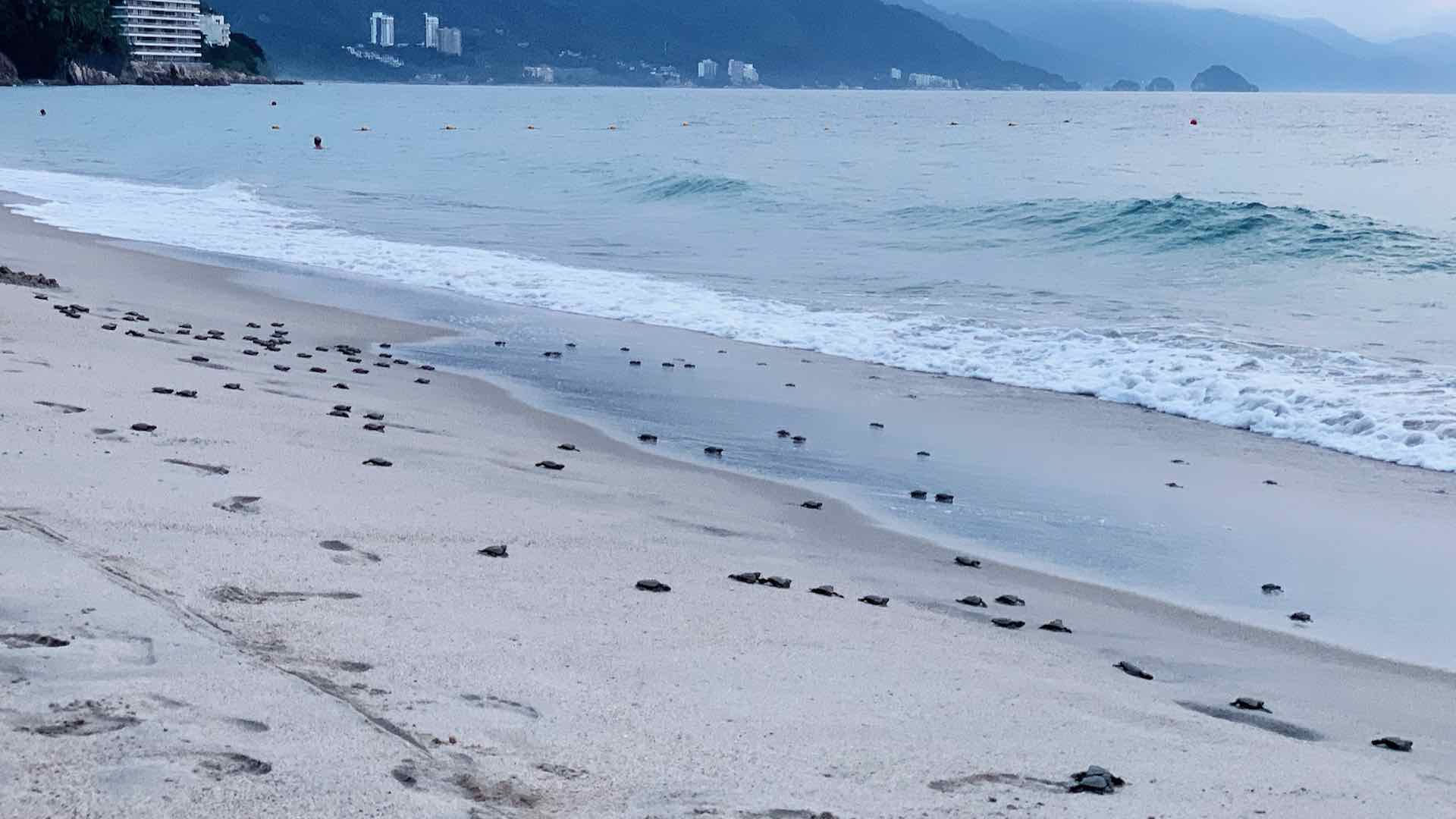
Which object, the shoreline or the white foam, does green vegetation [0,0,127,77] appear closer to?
the white foam

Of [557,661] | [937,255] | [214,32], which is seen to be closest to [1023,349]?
[937,255]

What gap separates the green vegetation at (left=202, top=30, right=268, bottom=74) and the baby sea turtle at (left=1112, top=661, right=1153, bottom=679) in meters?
169

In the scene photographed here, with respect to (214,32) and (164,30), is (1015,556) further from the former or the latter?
(214,32)

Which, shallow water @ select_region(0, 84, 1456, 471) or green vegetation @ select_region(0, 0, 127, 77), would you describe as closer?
shallow water @ select_region(0, 84, 1456, 471)

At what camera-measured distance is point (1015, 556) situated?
680cm

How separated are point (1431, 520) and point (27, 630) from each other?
6802 mm

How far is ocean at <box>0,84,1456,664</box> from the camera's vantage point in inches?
399

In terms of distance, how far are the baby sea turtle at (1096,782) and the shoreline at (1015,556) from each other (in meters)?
2.13

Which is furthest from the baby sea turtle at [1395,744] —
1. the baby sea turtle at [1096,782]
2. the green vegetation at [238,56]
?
the green vegetation at [238,56]

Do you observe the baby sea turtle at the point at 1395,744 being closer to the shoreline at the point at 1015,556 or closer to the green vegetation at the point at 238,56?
the shoreline at the point at 1015,556

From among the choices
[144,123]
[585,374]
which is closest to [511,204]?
[585,374]

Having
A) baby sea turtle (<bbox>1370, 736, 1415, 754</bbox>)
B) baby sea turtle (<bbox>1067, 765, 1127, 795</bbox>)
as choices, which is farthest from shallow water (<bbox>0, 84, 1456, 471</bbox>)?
baby sea turtle (<bbox>1067, 765, 1127, 795</bbox>)

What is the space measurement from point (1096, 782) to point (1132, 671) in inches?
56.9

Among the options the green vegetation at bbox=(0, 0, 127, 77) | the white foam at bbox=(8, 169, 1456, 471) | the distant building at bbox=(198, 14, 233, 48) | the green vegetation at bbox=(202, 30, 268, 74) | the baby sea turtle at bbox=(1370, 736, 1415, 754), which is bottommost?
the baby sea turtle at bbox=(1370, 736, 1415, 754)
